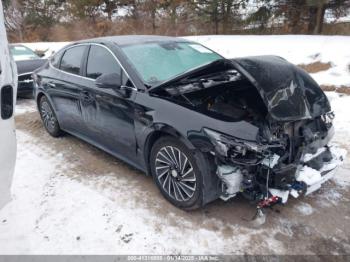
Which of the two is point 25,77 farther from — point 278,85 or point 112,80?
point 278,85

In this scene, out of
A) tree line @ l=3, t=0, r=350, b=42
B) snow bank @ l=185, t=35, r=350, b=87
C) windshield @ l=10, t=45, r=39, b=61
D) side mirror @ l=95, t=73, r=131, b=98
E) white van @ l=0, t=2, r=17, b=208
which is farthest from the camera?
tree line @ l=3, t=0, r=350, b=42

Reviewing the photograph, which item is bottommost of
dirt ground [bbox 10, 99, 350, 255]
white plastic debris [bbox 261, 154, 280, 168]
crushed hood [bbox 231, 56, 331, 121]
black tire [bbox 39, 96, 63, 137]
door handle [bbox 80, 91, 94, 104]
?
dirt ground [bbox 10, 99, 350, 255]

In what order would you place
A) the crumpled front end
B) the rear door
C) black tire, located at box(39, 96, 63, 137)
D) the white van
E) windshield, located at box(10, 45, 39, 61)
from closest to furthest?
the white van < the crumpled front end < the rear door < black tire, located at box(39, 96, 63, 137) < windshield, located at box(10, 45, 39, 61)

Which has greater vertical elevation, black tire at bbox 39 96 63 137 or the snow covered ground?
black tire at bbox 39 96 63 137

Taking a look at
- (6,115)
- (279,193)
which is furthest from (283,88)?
(6,115)

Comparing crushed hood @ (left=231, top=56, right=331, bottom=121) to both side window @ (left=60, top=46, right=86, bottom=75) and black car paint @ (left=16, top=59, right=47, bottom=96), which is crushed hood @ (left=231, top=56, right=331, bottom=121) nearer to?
side window @ (left=60, top=46, right=86, bottom=75)

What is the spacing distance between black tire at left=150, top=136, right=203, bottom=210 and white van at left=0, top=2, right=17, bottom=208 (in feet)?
4.33

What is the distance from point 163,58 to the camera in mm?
Answer: 3740

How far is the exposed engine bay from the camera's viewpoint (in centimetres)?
259

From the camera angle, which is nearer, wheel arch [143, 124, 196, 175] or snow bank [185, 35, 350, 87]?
wheel arch [143, 124, 196, 175]

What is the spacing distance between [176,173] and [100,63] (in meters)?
1.78

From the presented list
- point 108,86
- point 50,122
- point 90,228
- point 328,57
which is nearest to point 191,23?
point 328,57

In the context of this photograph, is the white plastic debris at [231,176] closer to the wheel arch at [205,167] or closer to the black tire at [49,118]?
the wheel arch at [205,167]

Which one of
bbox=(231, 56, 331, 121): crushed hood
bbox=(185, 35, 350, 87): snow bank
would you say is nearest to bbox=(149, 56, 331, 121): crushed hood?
bbox=(231, 56, 331, 121): crushed hood
